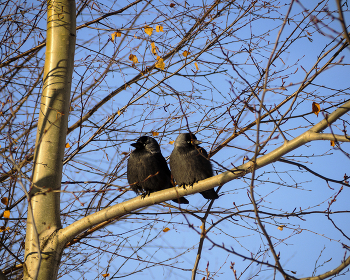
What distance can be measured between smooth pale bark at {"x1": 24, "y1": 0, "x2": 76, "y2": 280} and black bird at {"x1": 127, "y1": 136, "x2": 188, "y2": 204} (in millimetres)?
854

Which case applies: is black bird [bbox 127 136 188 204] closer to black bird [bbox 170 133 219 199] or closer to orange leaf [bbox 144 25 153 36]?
black bird [bbox 170 133 219 199]

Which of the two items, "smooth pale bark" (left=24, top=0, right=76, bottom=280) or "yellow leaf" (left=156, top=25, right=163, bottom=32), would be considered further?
"yellow leaf" (left=156, top=25, right=163, bottom=32)

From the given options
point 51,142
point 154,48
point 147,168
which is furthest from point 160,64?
point 51,142

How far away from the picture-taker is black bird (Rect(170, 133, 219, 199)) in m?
3.48

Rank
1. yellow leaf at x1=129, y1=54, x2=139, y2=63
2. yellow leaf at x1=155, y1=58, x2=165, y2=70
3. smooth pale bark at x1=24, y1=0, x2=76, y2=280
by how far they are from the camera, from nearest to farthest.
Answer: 1. smooth pale bark at x1=24, y1=0, x2=76, y2=280
2. yellow leaf at x1=155, y1=58, x2=165, y2=70
3. yellow leaf at x1=129, y1=54, x2=139, y2=63

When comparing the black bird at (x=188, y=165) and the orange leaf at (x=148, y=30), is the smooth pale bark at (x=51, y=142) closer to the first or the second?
the orange leaf at (x=148, y=30)

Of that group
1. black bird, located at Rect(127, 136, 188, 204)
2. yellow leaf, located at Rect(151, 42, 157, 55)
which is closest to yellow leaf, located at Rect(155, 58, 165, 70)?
yellow leaf, located at Rect(151, 42, 157, 55)

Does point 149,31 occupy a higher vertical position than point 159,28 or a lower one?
lower

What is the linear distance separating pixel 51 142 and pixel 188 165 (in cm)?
152

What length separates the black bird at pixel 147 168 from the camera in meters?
3.63

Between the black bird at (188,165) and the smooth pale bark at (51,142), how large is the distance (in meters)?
1.29

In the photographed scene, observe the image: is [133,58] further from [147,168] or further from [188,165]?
[188,165]

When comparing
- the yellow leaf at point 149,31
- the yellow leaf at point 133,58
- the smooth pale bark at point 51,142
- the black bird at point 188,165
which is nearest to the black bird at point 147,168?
the black bird at point 188,165

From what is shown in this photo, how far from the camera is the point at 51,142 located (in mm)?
3236
